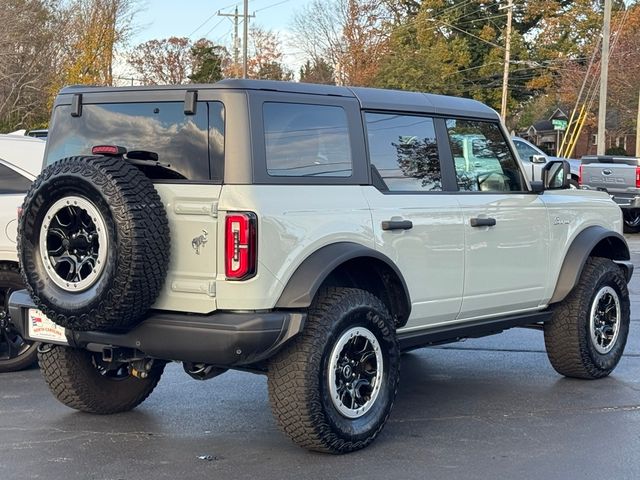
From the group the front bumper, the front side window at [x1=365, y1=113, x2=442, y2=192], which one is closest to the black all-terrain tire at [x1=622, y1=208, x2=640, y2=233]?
the front side window at [x1=365, y1=113, x2=442, y2=192]

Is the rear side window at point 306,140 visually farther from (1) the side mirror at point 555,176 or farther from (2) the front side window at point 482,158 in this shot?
(1) the side mirror at point 555,176

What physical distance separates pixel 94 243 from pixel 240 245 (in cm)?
76

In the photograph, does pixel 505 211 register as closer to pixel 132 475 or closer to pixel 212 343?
pixel 212 343

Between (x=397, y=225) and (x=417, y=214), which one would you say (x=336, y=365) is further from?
(x=417, y=214)

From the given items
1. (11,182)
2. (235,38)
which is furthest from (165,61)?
(11,182)

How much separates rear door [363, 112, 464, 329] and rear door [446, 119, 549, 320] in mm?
153

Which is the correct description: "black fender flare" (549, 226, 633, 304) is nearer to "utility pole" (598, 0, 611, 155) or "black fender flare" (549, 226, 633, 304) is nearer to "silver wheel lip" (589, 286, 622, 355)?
"silver wheel lip" (589, 286, 622, 355)

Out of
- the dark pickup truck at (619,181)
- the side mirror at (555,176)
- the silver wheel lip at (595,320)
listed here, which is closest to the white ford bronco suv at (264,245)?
the side mirror at (555,176)

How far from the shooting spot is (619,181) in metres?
19.6

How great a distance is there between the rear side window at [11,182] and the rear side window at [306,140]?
9.54 ft

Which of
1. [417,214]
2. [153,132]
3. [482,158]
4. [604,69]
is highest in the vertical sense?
[604,69]

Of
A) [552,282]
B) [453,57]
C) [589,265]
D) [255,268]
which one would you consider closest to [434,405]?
[552,282]

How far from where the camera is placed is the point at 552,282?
6.77 m

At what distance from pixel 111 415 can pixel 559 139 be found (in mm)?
52681
